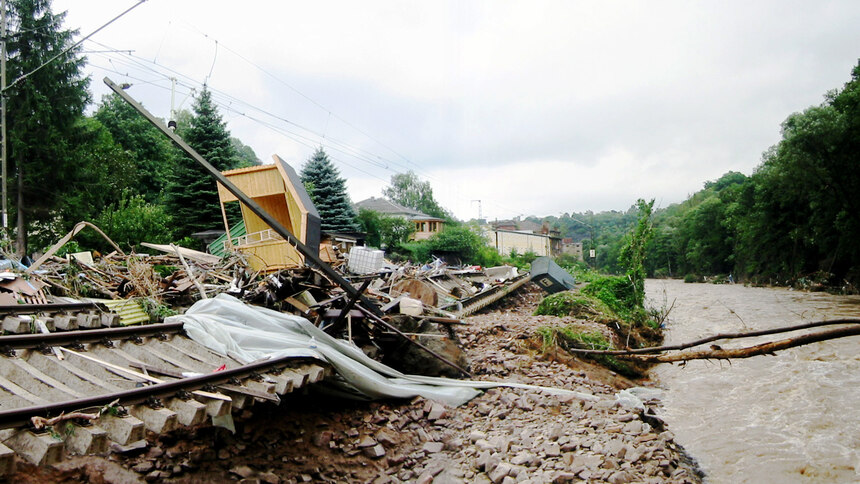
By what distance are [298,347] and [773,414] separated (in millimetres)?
7693

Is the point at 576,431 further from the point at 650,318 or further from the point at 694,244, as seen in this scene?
the point at 694,244

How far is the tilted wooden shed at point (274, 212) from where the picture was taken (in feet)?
33.5

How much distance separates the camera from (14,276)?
779 centimetres

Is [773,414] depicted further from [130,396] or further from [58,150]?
[58,150]

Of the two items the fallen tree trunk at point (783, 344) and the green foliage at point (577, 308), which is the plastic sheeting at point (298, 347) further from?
the green foliage at point (577, 308)

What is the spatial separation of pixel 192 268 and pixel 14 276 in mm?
2783

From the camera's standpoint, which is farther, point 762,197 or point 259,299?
point 762,197

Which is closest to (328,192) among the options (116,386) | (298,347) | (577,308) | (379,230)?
(379,230)

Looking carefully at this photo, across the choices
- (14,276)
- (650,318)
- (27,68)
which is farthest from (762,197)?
(27,68)

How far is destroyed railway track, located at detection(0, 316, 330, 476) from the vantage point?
2942 mm

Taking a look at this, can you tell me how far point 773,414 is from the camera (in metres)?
8.24

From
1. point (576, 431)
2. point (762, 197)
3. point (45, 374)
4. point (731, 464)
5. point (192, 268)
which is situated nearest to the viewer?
point (45, 374)

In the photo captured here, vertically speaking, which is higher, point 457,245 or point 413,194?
point 413,194

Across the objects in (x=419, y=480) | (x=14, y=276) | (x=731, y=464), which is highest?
(x=14, y=276)
